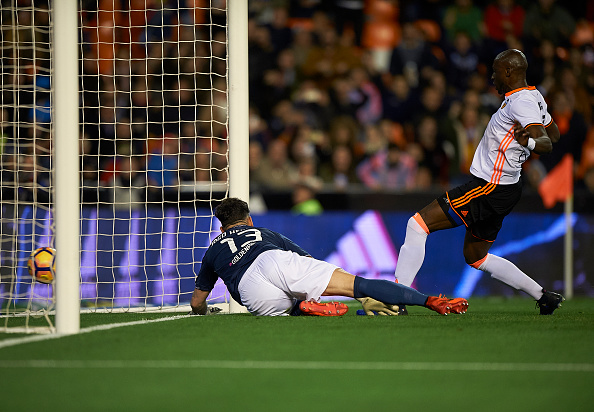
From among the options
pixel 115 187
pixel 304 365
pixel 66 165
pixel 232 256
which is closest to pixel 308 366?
pixel 304 365

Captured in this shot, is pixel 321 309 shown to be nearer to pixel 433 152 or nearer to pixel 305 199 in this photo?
pixel 305 199

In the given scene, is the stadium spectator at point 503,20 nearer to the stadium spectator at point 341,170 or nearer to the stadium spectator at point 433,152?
the stadium spectator at point 433,152

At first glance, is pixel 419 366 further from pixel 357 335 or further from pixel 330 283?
pixel 330 283

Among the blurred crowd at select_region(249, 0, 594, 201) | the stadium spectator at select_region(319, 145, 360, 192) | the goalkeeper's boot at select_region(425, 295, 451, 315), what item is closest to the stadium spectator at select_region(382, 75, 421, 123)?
the blurred crowd at select_region(249, 0, 594, 201)

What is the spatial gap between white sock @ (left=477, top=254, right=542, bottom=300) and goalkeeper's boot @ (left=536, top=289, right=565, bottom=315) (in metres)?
0.04

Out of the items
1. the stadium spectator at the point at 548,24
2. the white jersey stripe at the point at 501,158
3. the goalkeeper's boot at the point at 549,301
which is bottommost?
the goalkeeper's boot at the point at 549,301

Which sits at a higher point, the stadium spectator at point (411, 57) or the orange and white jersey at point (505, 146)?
the stadium spectator at point (411, 57)

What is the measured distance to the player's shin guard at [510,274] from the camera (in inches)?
283

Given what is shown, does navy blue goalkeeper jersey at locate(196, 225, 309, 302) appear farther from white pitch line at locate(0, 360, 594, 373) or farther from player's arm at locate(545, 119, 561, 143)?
player's arm at locate(545, 119, 561, 143)

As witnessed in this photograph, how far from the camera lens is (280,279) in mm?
6695

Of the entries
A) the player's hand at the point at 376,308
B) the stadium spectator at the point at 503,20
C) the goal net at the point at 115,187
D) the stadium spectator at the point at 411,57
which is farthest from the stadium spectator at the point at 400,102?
the player's hand at the point at 376,308

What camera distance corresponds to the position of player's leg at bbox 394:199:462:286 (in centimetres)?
702

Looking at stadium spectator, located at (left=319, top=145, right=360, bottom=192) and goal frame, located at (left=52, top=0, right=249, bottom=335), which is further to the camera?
stadium spectator, located at (left=319, top=145, right=360, bottom=192)

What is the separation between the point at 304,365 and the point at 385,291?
2.19 meters
